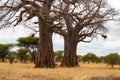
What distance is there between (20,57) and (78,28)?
21.1 metres

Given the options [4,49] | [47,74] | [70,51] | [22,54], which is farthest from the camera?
[22,54]

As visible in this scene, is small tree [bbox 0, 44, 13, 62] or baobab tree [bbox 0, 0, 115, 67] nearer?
baobab tree [bbox 0, 0, 115, 67]

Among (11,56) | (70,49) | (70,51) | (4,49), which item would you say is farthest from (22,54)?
(70,51)

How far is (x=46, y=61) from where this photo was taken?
27562 millimetres

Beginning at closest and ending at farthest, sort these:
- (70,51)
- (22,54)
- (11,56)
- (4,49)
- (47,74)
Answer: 1. (47,74)
2. (70,51)
3. (11,56)
4. (4,49)
5. (22,54)

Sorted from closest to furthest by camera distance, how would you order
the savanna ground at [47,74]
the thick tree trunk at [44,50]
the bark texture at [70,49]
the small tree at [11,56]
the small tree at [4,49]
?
the savanna ground at [47,74], the thick tree trunk at [44,50], the bark texture at [70,49], the small tree at [11,56], the small tree at [4,49]

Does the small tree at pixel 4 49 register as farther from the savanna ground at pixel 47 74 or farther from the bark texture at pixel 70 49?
the savanna ground at pixel 47 74

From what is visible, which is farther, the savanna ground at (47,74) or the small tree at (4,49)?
the small tree at (4,49)

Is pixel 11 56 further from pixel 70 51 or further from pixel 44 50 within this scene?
pixel 44 50

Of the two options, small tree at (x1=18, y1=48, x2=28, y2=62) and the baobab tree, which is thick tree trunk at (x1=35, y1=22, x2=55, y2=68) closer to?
the baobab tree

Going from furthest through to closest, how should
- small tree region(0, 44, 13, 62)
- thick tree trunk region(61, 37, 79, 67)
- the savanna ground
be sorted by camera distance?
small tree region(0, 44, 13, 62)
thick tree trunk region(61, 37, 79, 67)
the savanna ground

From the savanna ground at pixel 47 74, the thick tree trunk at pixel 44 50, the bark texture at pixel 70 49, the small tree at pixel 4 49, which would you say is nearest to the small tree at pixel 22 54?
the small tree at pixel 4 49

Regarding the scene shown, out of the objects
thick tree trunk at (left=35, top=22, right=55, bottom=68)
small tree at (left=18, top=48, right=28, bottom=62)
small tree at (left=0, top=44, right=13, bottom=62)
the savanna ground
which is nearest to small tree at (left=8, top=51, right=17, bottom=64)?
small tree at (left=0, top=44, right=13, bottom=62)

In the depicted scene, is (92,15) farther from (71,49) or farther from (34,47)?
(34,47)
